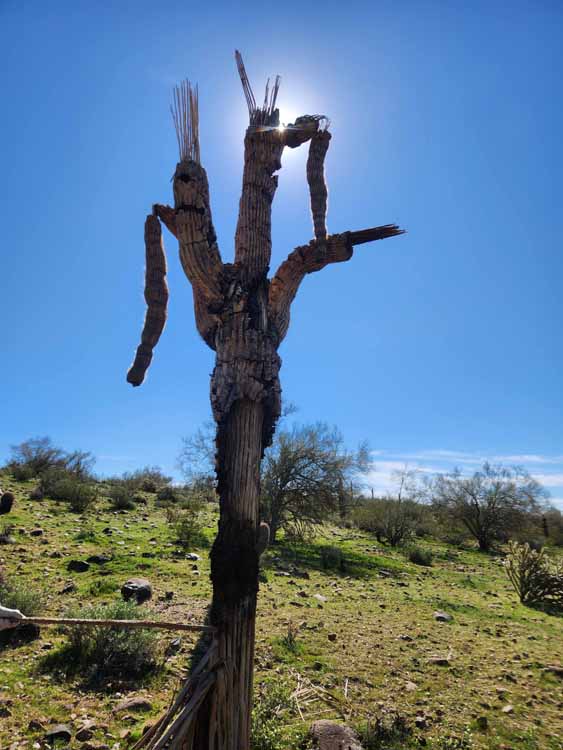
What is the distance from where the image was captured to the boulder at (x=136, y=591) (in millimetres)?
6746

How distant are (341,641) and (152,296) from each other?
5.96 m

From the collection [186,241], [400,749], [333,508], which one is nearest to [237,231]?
[186,241]

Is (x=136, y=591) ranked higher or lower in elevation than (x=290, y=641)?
higher

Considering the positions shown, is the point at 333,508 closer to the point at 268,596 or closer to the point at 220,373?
the point at 268,596

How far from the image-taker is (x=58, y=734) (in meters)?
3.38

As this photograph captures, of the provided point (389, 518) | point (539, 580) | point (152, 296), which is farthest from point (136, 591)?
point (389, 518)

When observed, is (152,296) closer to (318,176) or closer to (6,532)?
(318,176)

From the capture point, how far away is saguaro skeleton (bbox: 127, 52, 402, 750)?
7.34 feet

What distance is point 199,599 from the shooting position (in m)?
7.11

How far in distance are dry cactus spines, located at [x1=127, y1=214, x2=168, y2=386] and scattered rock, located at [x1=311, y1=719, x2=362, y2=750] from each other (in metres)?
3.59

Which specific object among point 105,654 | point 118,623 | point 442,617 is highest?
point 118,623

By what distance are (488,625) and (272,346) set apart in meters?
8.34

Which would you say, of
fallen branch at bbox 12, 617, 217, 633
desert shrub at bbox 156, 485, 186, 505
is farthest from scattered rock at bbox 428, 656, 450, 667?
desert shrub at bbox 156, 485, 186, 505

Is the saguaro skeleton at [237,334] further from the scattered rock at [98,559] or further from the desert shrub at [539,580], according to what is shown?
the desert shrub at [539,580]
